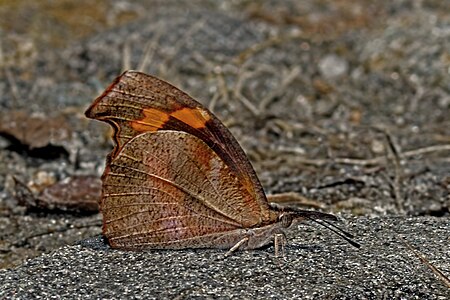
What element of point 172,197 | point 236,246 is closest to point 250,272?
point 236,246

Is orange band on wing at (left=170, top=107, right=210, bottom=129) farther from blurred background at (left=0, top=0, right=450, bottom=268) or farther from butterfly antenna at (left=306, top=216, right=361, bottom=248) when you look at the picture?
blurred background at (left=0, top=0, right=450, bottom=268)

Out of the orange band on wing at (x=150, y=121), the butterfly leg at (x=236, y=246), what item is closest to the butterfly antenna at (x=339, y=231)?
the butterfly leg at (x=236, y=246)

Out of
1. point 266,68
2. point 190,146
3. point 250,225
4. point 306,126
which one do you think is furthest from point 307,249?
point 266,68

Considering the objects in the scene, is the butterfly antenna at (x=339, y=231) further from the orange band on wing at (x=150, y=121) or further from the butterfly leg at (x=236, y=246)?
the orange band on wing at (x=150, y=121)

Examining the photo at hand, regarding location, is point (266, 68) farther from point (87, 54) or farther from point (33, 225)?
point (33, 225)

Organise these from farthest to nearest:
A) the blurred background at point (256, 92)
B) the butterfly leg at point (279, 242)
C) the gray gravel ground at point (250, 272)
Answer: the blurred background at point (256, 92) → the butterfly leg at point (279, 242) → the gray gravel ground at point (250, 272)

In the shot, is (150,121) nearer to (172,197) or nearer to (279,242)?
(172,197)
